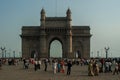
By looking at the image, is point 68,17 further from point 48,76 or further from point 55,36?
point 48,76

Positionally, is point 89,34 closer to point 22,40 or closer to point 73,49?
point 73,49

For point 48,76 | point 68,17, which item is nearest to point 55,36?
point 68,17

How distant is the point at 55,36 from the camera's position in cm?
9294

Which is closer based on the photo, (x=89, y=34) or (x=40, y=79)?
(x=40, y=79)

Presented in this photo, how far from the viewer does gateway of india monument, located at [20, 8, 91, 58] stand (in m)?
92.0

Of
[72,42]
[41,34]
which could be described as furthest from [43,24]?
[72,42]

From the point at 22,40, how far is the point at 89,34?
59.6 feet

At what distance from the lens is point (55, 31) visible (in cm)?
9281

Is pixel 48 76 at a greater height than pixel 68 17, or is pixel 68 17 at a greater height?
pixel 68 17

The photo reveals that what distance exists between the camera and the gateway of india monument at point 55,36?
9200 centimetres

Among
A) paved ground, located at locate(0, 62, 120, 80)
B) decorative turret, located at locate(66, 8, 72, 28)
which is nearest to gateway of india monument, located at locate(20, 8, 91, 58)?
decorative turret, located at locate(66, 8, 72, 28)

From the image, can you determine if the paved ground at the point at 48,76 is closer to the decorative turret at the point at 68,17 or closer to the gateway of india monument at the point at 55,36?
the gateway of india monument at the point at 55,36

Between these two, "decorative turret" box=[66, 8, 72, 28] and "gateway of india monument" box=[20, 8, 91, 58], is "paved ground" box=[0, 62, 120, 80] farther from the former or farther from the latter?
"decorative turret" box=[66, 8, 72, 28]

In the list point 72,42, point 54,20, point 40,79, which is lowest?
point 40,79
